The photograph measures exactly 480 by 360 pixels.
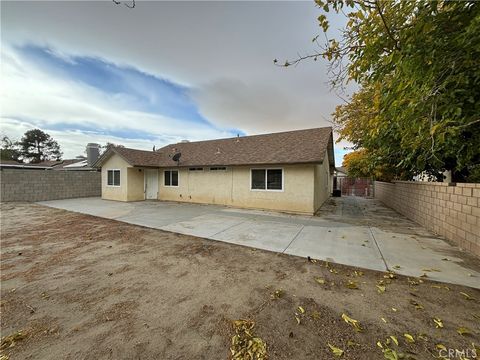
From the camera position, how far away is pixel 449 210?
18.9 feet

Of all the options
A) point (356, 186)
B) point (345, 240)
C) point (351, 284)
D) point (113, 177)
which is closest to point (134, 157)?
point (113, 177)

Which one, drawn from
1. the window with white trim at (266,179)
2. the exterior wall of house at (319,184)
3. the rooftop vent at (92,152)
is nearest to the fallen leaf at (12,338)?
the window with white trim at (266,179)

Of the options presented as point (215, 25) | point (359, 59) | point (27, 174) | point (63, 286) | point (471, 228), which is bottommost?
point (63, 286)

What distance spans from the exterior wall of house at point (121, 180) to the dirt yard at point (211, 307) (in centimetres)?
994

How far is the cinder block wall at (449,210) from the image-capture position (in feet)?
→ 15.3

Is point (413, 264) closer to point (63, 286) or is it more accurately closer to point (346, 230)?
point (346, 230)

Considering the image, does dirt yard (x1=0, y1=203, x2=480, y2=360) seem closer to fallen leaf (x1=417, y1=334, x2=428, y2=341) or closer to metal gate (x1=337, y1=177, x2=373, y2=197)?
fallen leaf (x1=417, y1=334, x2=428, y2=341)

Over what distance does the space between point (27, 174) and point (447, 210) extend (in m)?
22.9

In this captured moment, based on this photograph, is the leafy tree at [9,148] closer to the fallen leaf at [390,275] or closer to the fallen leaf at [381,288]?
the fallen leaf at [381,288]

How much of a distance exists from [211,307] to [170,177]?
13.1 m

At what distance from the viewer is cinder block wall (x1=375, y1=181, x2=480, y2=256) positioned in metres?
4.65

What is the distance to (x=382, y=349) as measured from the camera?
6.59 feet

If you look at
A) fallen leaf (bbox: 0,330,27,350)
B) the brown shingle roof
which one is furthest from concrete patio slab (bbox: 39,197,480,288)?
the brown shingle roof

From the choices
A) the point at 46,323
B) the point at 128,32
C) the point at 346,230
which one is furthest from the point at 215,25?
the point at 46,323
